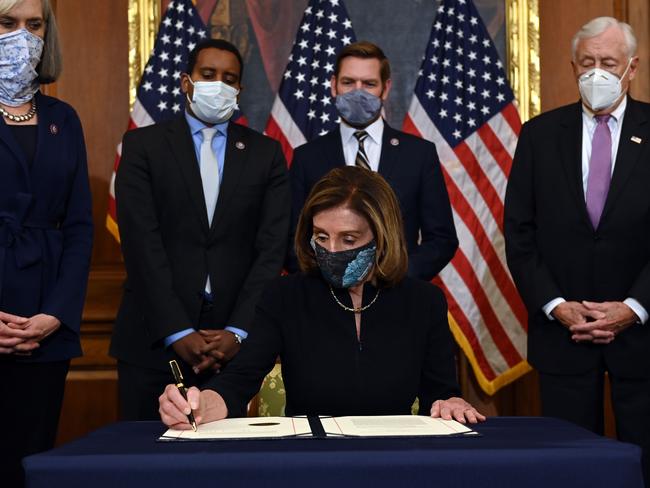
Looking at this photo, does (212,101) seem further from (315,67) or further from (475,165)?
(475,165)

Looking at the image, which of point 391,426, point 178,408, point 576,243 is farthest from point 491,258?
point 178,408

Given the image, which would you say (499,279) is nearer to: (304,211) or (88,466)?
(304,211)

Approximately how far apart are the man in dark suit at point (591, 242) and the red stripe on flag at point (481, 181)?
965 mm

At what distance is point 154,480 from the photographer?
155 cm

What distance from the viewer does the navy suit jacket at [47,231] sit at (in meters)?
2.69

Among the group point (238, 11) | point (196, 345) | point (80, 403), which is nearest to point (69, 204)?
point (196, 345)

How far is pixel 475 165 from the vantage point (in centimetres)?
443

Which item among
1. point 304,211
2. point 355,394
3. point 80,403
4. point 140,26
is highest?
point 140,26

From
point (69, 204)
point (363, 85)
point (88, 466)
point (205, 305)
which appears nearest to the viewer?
point (88, 466)

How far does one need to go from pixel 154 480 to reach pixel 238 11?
3.49 meters

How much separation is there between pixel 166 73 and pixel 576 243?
2157mm

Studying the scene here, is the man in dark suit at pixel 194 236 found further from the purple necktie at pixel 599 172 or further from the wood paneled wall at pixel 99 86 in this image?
the wood paneled wall at pixel 99 86

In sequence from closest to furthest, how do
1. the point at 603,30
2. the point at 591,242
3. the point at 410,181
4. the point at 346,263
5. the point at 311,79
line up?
the point at 346,263 < the point at 591,242 < the point at 603,30 < the point at 410,181 < the point at 311,79

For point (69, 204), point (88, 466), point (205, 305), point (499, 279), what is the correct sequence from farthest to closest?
point (499, 279) → point (205, 305) → point (69, 204) → point (88, 466)
